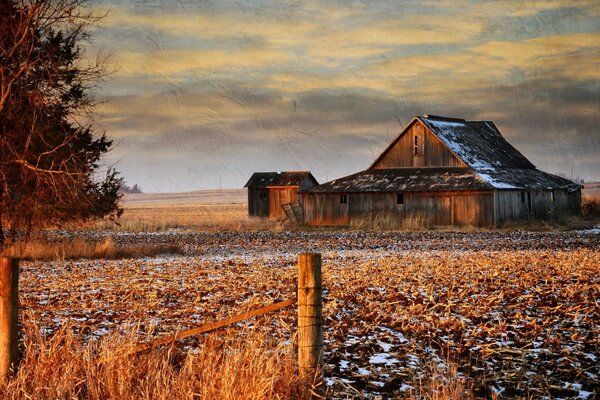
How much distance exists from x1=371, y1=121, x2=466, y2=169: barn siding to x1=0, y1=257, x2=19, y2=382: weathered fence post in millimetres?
46578

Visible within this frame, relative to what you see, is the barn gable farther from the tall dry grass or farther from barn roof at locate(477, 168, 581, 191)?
the tall dry grass

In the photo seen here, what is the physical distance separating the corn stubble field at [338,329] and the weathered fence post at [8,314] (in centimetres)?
17

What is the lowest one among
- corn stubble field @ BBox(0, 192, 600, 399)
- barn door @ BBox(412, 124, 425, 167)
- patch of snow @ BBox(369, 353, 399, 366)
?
patch of snow @ BBox(369, 353, 399, 366)

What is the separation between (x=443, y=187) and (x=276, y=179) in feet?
68.0

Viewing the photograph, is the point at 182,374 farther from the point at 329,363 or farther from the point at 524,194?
the point at 524,194

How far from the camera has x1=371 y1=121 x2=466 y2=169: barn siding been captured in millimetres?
52781

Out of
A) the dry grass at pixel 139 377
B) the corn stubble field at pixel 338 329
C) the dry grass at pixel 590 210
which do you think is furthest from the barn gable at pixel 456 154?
the dry grass at pixel 139 377

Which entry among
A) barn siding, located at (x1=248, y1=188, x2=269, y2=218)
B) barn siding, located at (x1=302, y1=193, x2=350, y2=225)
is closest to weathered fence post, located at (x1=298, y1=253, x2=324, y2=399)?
barn siding, located at (x1=302, y1=193, x2=350, y2=225)

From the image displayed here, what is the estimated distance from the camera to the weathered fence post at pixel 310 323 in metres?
6.62

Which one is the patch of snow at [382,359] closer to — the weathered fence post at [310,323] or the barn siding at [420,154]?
the weathered fence post at [310,323]

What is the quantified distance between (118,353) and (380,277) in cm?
1051

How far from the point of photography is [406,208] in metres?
50.0

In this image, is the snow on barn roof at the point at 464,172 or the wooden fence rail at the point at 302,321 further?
the snow on barn roof at the point at 464,172

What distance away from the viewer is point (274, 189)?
212 ft
